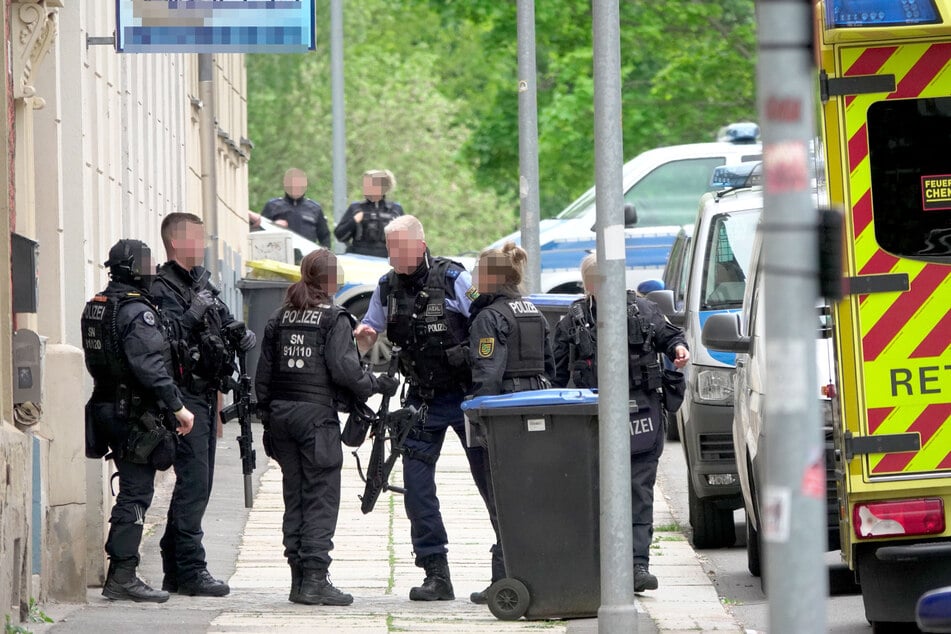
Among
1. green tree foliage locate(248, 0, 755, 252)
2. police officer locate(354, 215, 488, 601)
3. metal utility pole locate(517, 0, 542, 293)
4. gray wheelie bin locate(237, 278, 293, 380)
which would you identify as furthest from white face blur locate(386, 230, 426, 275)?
green tree foliage locate(248, 0, 755, 252)

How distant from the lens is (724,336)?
8.67 metres

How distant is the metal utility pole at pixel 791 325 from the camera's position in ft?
11.2

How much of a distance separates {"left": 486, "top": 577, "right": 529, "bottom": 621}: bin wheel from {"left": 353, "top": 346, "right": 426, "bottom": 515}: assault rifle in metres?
0.86

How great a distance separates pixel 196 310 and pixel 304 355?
604mm

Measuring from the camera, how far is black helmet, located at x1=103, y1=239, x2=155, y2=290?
865 cm

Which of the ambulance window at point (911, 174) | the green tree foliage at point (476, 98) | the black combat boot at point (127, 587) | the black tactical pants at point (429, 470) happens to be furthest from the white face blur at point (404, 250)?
the green tree foliage at point (476, 98)

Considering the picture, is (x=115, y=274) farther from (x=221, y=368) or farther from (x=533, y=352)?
(x=533, y=352)

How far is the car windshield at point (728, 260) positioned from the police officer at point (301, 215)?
8561mm

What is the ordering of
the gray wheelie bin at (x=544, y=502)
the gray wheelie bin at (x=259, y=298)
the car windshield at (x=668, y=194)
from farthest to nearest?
the car windshield at (x=668, y=194), the gray wheelie bin at (x=259, y=298), the gray wheelie bin at (x=544, y=502)

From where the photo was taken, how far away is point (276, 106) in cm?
4778

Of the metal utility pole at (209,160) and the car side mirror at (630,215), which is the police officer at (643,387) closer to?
the metal utility pole at (209,160)

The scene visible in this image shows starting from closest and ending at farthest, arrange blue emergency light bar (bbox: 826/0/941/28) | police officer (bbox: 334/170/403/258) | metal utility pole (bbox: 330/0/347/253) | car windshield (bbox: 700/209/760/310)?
blue emergency light bar (bbox: 826/0/941/28), car windshield (bbox: 700/209/760/310), police officer (bbox: 334/170/403/258), metal utility pole (bbox: 330/0/347/253)

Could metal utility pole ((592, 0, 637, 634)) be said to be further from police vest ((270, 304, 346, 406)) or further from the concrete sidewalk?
police vest ((270, 304, 346, 406))

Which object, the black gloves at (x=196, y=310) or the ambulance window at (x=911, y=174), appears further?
the black gloves at (x=196, y=310)
